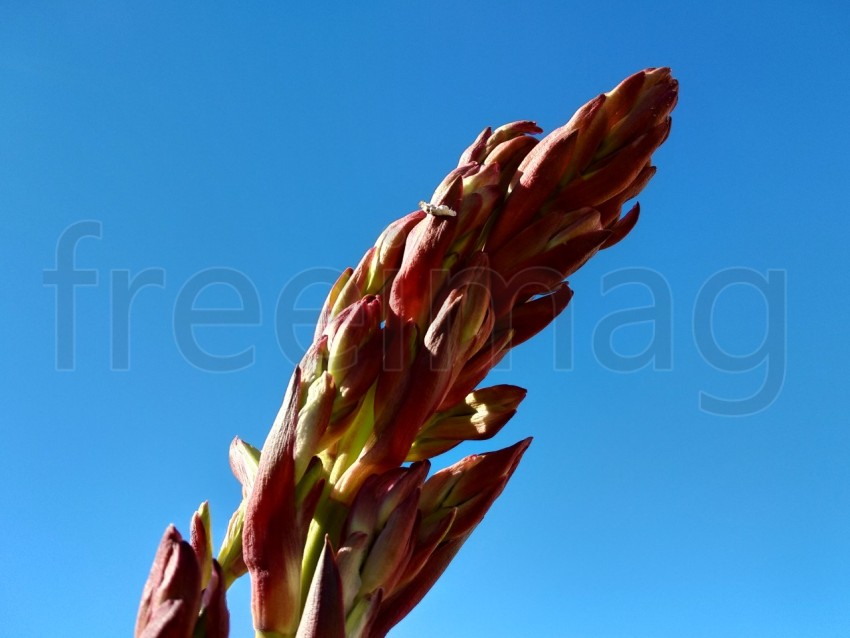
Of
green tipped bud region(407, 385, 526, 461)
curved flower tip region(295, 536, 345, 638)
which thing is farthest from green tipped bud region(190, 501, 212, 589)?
green tipped bud region(407, 385, 526, 461)

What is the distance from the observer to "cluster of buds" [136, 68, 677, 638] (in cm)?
96

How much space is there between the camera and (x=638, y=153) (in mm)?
1332

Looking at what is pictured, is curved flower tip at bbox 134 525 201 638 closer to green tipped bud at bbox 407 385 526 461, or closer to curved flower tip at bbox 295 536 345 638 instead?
curved flower tip at bbox 295 536 345 638

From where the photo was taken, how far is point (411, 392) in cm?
111

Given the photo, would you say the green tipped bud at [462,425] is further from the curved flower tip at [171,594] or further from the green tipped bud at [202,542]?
the curved flower tip at [171,594]

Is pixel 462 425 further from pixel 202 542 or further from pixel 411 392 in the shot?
pixel 202 542

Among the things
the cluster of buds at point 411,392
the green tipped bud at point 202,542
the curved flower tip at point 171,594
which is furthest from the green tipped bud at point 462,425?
the curved flower tip at point 171,594

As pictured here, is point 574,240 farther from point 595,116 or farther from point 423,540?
point 423,540

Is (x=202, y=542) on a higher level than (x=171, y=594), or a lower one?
higher

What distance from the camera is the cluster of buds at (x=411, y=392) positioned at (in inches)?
37.9

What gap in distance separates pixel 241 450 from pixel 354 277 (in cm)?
30

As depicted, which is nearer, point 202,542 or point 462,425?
point 202,542

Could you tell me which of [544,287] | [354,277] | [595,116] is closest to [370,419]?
[354,277]

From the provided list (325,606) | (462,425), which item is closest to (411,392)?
(462,425)
